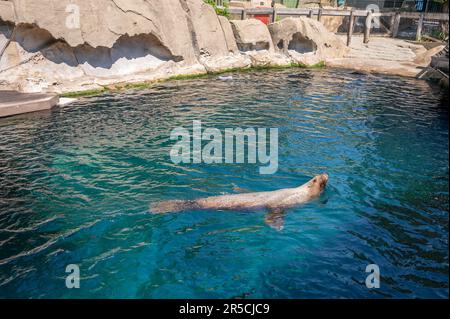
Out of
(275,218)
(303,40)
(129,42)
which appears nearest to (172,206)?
(275,218)

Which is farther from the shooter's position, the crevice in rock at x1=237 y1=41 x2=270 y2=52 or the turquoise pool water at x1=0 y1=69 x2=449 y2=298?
the crevice in rock at x1=237 y1=41 x2=270 y2=52

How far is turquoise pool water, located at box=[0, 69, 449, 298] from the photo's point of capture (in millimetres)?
5387

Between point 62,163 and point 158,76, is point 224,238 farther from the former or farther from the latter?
point 158,76

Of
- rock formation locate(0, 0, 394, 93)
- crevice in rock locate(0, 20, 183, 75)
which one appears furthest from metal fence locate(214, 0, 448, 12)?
crevice in rock locate(0, 20, 183, 75)

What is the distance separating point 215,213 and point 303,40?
17.6m

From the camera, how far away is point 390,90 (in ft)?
55.6

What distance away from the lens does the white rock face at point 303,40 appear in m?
21.5

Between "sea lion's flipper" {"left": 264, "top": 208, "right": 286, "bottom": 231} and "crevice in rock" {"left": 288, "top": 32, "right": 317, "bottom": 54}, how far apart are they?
17010 mm

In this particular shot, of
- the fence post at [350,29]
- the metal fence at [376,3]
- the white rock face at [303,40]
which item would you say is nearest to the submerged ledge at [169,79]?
the white rock face at [303,40]

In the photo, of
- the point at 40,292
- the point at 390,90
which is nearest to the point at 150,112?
the point at 40,292

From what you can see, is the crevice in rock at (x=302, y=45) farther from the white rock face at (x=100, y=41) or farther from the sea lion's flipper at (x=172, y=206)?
the sea lion's flipper at (x=172, y=206)

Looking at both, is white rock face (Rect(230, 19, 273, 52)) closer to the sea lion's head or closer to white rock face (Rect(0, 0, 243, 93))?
white rock face (Rect(0, 0, 243, 93))
